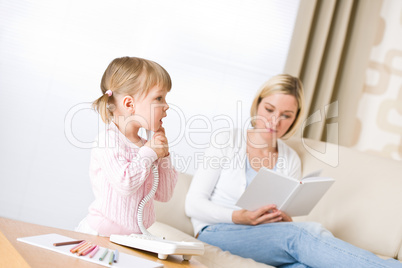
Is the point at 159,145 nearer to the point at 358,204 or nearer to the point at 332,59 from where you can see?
the point at 358,204

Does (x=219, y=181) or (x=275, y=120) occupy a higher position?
(x=275, y=120)

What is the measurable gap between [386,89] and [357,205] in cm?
175

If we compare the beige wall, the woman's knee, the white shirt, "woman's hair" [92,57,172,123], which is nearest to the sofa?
the white shirt

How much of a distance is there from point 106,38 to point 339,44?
5.05 ft

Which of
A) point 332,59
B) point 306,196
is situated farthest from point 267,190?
point 332,59

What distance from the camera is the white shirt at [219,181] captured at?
6.80ft

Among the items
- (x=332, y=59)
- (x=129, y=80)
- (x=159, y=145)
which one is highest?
(x=332, y=59)

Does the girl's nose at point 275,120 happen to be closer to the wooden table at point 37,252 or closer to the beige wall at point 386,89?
the wooden table at point 37,252

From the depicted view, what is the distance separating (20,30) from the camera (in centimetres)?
290

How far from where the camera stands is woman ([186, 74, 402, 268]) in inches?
→ 67.4

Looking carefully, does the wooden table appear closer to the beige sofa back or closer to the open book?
the open book

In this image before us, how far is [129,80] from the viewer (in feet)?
4.76

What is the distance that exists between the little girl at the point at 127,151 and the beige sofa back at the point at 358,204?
675 millimetres

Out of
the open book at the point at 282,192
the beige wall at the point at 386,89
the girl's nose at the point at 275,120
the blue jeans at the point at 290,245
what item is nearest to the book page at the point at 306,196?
the open book at the point at 282,192
